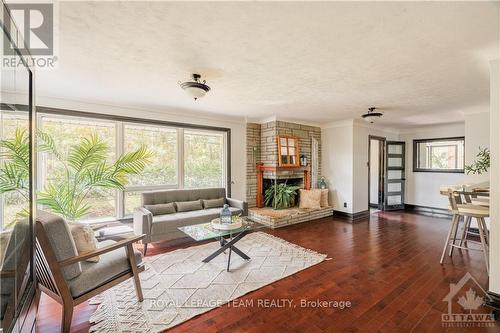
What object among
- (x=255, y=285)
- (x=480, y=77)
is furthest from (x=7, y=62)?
(x=480, y=77)

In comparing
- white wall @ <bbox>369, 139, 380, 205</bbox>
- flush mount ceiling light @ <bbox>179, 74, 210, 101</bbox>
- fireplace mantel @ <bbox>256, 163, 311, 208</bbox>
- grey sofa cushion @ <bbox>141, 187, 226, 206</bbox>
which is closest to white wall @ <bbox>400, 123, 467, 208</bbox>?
white wall @ <bbox>369, 139, 380, 205</bbox>

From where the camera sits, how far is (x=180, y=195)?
428 centimetres

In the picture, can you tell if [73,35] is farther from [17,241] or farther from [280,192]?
Result: [280,192]

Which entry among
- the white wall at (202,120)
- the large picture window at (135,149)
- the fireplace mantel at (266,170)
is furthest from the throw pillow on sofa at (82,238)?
the fireplace mantel at (266,170)

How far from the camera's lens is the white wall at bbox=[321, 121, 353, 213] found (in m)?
5.42

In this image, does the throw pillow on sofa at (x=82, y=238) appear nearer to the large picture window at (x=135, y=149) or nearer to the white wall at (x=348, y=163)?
the large picture window at (x=135, y=149)

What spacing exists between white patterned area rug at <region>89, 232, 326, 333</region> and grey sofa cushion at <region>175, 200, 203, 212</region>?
881 mm

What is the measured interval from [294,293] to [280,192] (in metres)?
3.10

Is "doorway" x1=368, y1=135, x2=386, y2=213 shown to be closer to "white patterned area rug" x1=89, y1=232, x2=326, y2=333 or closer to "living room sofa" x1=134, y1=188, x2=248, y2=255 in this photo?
"white patterned area rug" x1=89, y1=232, x2=326, y2=333

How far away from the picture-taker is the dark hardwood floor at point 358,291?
1826mm

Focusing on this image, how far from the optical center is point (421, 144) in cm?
646

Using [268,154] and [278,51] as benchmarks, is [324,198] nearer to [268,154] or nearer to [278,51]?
[268,154]

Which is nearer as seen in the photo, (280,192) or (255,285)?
(255,285)

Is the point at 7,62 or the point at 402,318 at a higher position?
the point at 7,62
